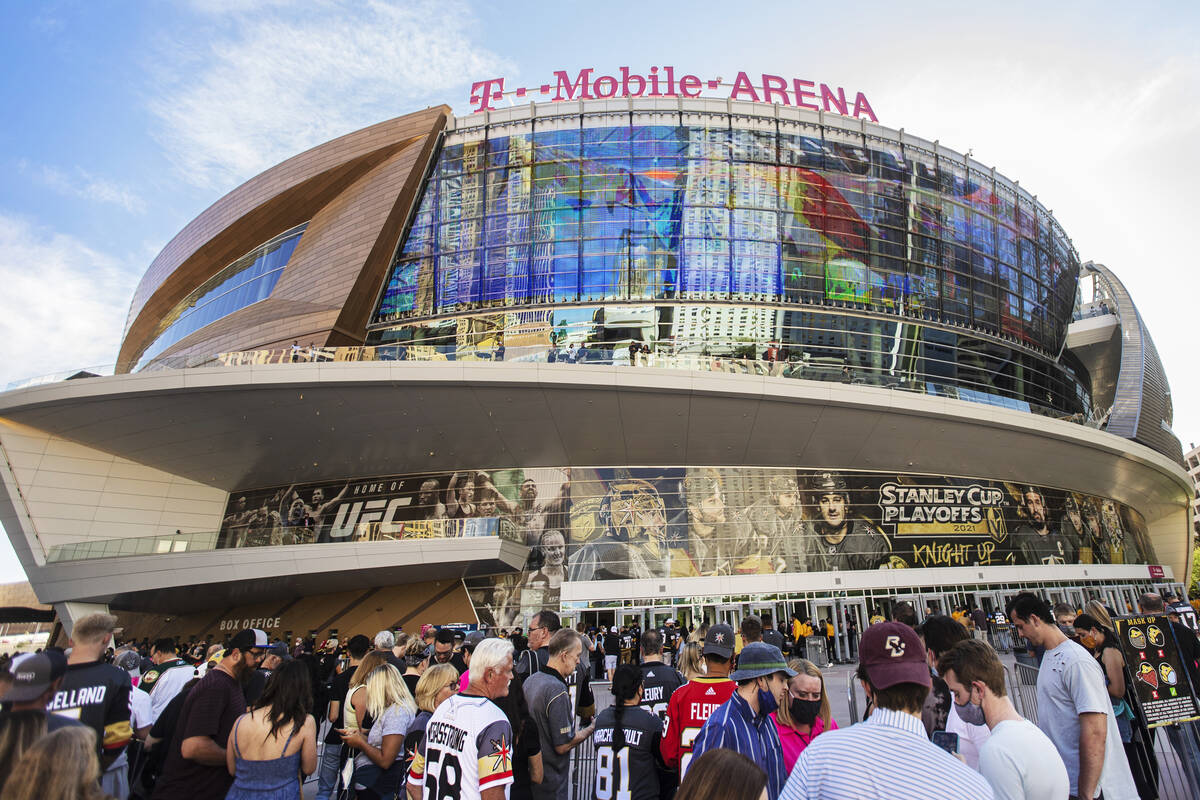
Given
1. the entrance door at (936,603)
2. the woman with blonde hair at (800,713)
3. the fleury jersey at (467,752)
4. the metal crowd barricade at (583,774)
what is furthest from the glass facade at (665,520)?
the fleury jersey at (467,752)

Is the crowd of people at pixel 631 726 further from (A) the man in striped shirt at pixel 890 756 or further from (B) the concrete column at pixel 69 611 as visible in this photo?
(B) the concrete column at pixel 69 611

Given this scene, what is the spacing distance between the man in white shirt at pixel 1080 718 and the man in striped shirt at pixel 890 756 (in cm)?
223

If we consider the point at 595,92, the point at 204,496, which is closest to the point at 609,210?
the point at 595,92

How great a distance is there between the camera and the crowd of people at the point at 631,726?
8.20ft

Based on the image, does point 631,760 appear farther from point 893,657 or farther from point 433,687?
point 893,657

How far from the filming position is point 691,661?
5.78 m

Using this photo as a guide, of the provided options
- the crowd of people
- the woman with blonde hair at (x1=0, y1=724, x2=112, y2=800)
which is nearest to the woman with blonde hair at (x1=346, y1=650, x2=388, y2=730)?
the crowd of people

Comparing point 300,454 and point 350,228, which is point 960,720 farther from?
point 350,228

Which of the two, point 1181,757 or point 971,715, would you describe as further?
point 1181,757

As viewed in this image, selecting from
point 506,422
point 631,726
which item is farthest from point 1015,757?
point 506,422

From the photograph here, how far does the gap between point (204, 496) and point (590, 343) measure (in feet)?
67.4

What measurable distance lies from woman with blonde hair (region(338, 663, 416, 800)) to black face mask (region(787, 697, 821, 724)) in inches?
124

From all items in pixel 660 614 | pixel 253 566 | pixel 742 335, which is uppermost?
pixel 742 335

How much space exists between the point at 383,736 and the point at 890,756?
446 cm
